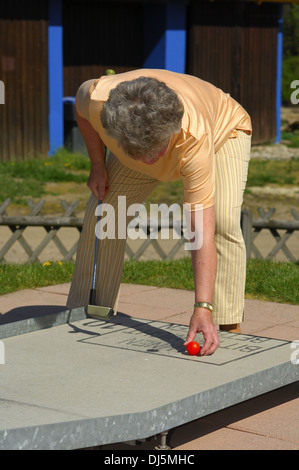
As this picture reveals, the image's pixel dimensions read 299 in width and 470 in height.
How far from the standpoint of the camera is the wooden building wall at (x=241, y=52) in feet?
49.5

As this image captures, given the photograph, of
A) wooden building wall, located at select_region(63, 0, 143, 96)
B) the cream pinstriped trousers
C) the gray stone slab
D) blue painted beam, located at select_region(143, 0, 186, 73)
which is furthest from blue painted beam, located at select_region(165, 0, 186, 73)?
the gray stone slab

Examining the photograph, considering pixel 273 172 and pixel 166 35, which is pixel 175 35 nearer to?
pixel 166 35

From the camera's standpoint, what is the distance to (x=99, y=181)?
13.6ft

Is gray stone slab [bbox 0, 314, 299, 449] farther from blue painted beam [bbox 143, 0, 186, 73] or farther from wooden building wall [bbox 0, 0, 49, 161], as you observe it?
blue painted beam [bbox 143, 0, 186, 73]

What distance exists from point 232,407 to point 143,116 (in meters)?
1.28

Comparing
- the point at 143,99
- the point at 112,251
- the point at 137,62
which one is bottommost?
the point at 112,251

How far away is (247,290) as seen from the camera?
18.4ft

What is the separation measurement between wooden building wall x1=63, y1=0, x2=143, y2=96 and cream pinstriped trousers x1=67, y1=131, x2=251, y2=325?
10.5 m

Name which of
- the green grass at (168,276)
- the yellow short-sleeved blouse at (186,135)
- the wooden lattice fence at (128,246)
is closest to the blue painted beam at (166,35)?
the wooden lattice fence at (128,246)

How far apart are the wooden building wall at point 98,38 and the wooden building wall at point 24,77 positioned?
3.89ft

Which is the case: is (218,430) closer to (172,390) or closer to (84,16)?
(172,390)

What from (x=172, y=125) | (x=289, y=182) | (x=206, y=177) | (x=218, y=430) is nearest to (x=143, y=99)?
(x=172, y=125)

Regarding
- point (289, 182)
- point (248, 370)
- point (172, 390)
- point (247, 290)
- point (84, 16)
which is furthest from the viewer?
point (84, 16)

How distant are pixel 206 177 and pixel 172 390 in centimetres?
89
